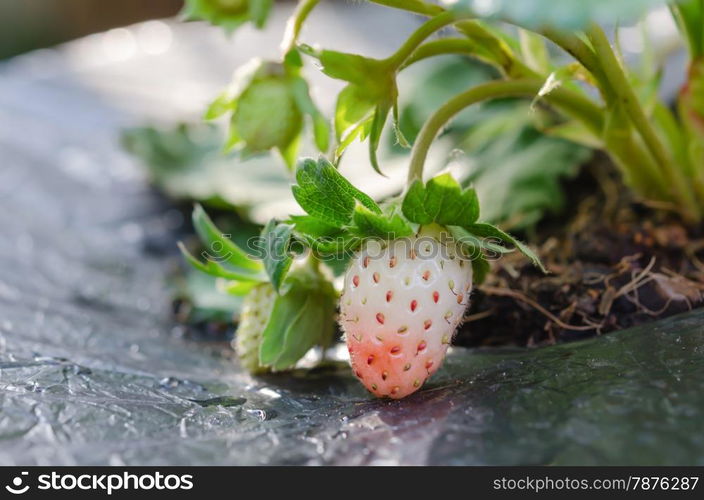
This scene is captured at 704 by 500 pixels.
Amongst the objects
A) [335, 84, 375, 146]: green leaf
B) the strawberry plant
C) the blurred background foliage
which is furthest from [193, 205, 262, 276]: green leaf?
the blurred background foliage

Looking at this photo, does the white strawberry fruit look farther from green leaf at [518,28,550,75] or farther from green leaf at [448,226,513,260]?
green leaf at [518,28,550,75]

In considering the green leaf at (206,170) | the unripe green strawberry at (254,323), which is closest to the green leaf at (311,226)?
the unripe green strawberry at (254,323)

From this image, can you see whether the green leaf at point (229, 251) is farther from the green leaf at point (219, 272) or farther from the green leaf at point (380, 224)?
the green leaf at point (380, 224)

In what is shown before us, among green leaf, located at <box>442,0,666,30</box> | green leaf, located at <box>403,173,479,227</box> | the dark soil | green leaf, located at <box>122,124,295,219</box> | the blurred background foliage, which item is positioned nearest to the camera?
green leaf, located at <box>442,0,666,30</box>

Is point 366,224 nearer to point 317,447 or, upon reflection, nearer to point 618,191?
point 317,447

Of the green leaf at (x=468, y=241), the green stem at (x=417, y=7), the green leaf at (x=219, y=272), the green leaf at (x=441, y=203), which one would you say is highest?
the green stem at (x=417, y=7)

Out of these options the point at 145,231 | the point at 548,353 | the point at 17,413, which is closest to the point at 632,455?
the point at 548,353
